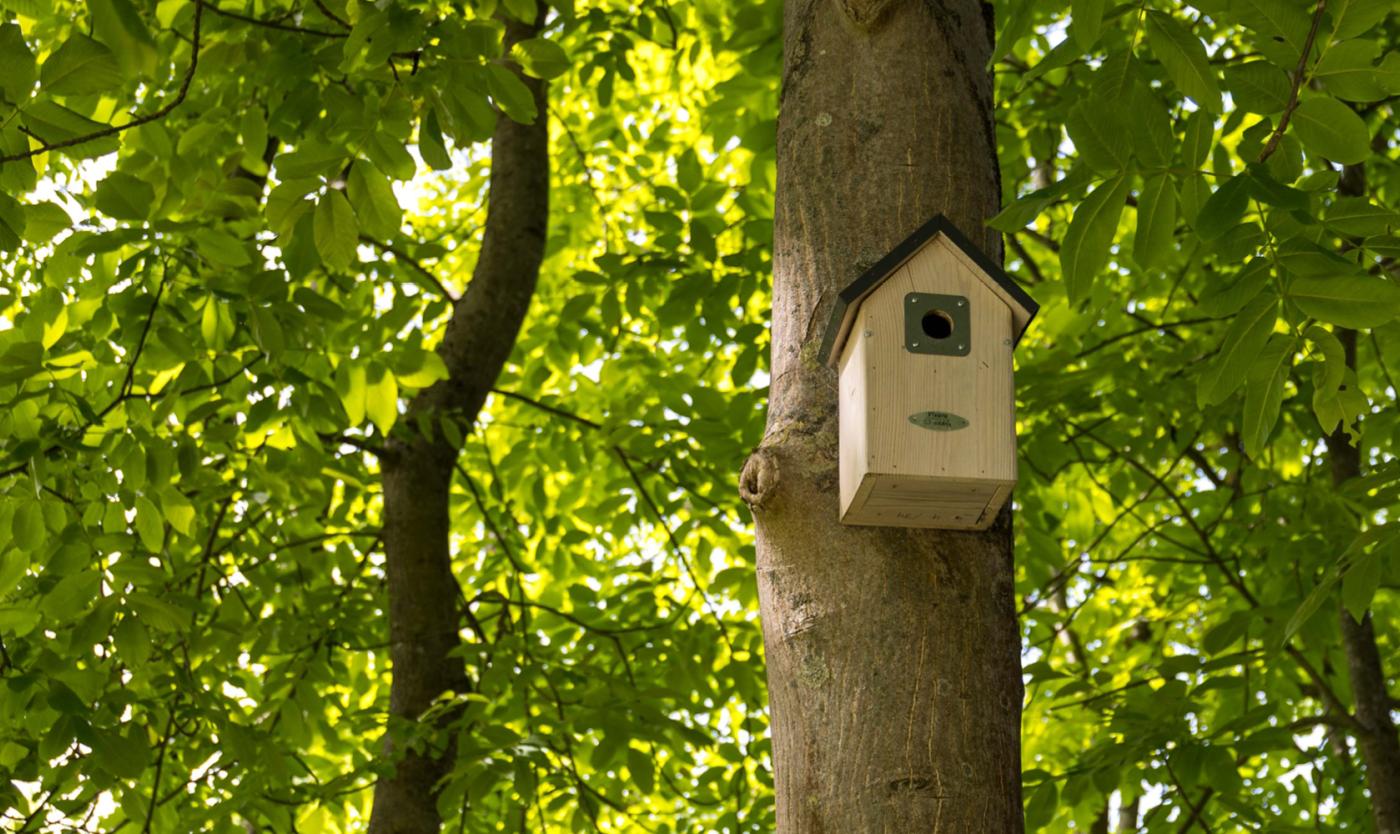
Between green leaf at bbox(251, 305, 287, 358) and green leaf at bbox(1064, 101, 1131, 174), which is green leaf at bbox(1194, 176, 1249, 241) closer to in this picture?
green leaf at bbox(1064, 101, 1131, 174)

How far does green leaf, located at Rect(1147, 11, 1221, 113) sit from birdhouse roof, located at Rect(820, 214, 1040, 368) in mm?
380

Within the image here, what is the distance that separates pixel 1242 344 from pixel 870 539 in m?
0.63

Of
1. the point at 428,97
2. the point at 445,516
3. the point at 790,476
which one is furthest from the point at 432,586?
the point at 790,476

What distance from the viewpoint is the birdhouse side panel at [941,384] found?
78.1 inches

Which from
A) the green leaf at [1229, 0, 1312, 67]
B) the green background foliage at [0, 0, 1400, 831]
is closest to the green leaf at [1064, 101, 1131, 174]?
the green background foliage at [0, 0, 1400, 831]

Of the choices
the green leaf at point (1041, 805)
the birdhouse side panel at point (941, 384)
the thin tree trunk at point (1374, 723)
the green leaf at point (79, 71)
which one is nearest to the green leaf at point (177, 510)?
the green leaf at point (79, 71)

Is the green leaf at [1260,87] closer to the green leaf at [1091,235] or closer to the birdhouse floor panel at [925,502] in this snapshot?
the green leaf at [1091,235]

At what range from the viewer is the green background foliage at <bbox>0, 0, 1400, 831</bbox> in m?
2.04

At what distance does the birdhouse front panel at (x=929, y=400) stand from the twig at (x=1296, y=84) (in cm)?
46

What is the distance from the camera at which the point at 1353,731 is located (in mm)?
4469

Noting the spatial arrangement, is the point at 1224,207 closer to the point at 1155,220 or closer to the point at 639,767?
the point at 1155,220

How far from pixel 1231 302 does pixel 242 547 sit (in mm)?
3378

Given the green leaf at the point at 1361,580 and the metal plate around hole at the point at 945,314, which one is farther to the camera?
the green leaf at the point at 1361,580

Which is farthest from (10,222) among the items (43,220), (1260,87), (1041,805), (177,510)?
(1041,805)
